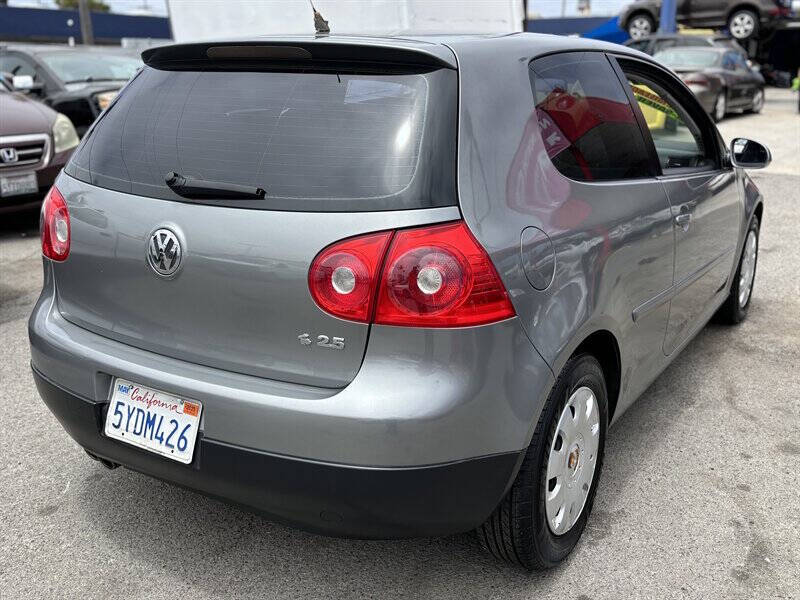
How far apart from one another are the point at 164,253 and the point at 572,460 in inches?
53.1

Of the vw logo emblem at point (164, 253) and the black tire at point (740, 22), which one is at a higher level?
the vw logo emblem at point (164, 253)

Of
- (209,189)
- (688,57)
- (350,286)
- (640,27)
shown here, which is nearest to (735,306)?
(350,286)

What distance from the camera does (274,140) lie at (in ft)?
7.23

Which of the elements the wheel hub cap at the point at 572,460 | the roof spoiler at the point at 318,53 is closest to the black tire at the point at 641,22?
the wheel hub cap at the point at 572,460

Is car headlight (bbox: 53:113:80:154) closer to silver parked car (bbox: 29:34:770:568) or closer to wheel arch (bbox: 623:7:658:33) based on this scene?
silver parked car (bbox: 29:34:770:568)

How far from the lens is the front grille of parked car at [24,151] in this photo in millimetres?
6805

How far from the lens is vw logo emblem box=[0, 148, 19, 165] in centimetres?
678

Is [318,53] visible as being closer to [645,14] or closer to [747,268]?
[747,268]

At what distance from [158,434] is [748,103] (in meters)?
17.5

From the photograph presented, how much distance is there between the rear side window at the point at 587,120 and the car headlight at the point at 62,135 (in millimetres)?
5653

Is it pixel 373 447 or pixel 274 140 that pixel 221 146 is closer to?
pixel 274 140

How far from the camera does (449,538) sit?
2.68 metres

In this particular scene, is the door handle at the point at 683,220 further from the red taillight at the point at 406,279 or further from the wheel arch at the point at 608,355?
the red taillight at the point at 406,279

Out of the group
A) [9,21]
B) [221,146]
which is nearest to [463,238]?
[221,146]
